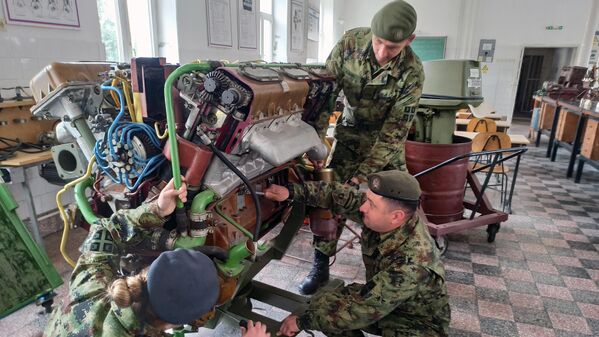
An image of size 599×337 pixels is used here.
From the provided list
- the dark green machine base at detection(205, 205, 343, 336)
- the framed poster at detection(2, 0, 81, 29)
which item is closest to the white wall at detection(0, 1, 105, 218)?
the framed poster at detection(2, 0, 81, 29)

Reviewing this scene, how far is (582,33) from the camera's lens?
8727mm

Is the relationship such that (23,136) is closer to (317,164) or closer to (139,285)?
(317,164)

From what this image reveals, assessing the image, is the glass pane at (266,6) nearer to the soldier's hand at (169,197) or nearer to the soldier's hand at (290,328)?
the soldier's hand at (169,197)

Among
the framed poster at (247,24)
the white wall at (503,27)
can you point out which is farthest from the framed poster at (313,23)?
the framed poster at (247,24)

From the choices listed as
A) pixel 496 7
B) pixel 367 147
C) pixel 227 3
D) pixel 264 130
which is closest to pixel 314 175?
pixel 367 147

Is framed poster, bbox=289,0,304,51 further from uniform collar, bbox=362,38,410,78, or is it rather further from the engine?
the engine

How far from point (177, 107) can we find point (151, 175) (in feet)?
0.90

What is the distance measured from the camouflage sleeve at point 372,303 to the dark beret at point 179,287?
0.56 meters

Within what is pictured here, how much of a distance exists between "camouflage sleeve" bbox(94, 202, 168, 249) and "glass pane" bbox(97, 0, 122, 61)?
288 cm

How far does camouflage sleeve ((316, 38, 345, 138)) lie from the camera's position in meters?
2.04

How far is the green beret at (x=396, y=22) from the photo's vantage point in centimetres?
168

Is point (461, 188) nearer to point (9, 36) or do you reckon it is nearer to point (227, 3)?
point (9, 36)

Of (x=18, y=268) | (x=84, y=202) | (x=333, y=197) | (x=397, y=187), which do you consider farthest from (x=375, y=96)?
(x=18, y=268)

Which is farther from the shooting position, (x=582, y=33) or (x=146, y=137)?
(x=582, y=33)
